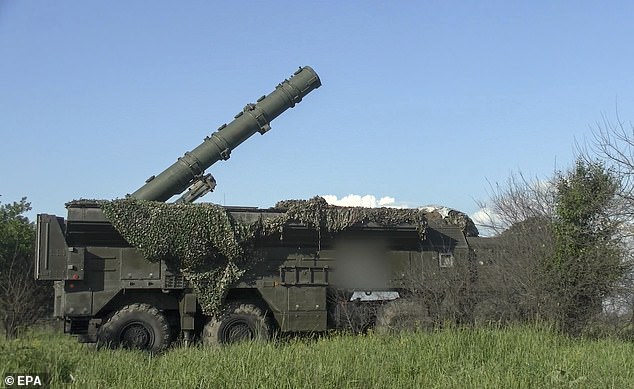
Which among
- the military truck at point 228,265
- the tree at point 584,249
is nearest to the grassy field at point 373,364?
the tree at point 584,249

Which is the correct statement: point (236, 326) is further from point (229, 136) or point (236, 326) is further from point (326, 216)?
point (229, 136)

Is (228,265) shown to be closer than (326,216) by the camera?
Yes

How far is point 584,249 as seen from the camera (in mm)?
13742

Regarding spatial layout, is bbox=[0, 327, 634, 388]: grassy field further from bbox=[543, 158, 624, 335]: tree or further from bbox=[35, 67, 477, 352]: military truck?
bbox=[35, 67, 477, 352]: military truck

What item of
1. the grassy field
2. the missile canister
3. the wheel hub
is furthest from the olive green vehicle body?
the grassy field

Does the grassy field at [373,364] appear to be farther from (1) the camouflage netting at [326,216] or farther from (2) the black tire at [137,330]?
(1) the camouflage netting at [326,216]

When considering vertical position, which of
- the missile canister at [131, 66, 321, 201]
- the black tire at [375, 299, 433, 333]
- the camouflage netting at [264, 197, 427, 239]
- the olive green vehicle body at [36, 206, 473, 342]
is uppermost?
the missile canister at [131, 66, 321, 201]

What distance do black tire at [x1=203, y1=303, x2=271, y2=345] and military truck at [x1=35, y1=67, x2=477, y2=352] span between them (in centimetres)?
Answer: 2

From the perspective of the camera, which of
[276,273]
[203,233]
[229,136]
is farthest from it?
[229,136]

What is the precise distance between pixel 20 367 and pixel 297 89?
10.5m

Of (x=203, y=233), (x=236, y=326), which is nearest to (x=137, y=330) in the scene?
(x=236, y=326)

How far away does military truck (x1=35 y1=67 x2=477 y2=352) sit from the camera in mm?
13742

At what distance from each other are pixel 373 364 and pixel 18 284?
41.2 ft

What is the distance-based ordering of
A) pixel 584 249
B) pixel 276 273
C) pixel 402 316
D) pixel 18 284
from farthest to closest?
pixel 18 284, pixel 402 316, pixel 276 273, pixel 584 249
